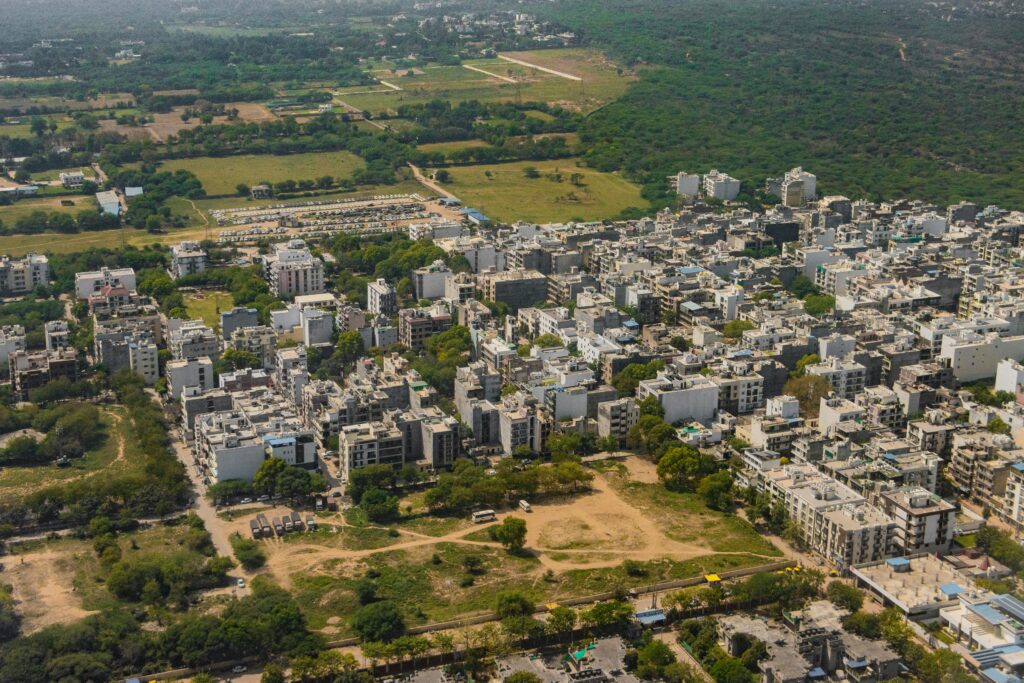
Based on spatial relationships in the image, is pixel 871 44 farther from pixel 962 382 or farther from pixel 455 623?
pixel 455 623

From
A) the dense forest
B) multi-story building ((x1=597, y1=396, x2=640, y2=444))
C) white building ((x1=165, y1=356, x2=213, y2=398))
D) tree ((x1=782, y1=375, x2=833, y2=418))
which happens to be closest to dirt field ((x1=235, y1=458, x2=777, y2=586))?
multi-story building ((x1=597, y1=396, x2=640, y2=444))

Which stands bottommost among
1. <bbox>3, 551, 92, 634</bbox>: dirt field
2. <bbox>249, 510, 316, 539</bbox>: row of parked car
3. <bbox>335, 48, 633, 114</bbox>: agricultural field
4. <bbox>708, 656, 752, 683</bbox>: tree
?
<bbox>335, 48, 633, 114</bbox>: agricultural field

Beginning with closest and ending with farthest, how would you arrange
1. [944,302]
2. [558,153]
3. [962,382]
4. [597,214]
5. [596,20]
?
1. [962,382]
2. [944,302]
3. [597,214]
4. [558,153]
5. [596,20]

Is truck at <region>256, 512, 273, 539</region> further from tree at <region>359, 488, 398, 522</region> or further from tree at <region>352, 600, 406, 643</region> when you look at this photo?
tree at <region>352, 600, 406, 643</region>

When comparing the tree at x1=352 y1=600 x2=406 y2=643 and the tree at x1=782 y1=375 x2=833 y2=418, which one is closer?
the tree at x1=352 y1=600 x2=406 y2=643

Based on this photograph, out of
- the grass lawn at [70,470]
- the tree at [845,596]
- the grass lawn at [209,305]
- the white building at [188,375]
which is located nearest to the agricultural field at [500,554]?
the tree at [845,596]

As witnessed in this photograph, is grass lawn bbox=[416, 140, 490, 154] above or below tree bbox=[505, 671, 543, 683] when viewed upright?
below

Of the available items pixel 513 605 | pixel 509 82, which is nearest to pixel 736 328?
pixel 513 605

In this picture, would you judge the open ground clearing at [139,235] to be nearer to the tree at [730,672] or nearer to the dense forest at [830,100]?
the dense forest at [830,100]

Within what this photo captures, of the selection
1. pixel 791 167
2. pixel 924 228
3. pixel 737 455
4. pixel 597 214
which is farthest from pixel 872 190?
pixel 737 455
